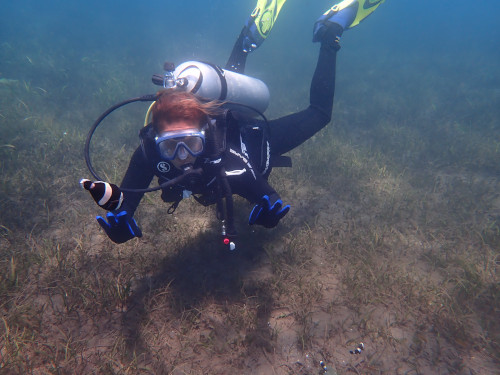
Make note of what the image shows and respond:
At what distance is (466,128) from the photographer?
853 cm

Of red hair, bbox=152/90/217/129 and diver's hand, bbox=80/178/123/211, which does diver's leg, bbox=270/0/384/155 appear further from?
diver's hand, bbox=80/178/123/211

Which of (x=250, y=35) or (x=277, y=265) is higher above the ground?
(x=250, y=35)

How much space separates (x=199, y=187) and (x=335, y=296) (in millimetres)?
2267

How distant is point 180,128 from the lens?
8.70ft

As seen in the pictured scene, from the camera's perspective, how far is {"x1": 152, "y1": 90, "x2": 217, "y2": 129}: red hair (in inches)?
105

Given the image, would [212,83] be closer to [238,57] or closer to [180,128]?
[180,128]

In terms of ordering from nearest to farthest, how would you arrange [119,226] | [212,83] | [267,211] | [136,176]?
1. [119,226]
2. [267,211]
3. [136,176]
4. [212,83]

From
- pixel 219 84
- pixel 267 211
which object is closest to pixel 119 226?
pixel 267 211

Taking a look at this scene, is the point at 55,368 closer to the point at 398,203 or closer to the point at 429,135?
the point at 398,203

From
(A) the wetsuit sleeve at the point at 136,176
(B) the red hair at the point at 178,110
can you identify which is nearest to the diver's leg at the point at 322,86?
(B) the red hair at the point at 178,110

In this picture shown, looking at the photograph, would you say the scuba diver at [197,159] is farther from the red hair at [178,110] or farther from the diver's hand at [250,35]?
the diver's hand at [250,35]

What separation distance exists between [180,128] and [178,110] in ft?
0.66

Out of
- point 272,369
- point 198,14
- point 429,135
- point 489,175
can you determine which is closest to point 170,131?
point 272,369

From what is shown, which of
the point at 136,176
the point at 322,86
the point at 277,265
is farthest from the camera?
the point at 322,86
